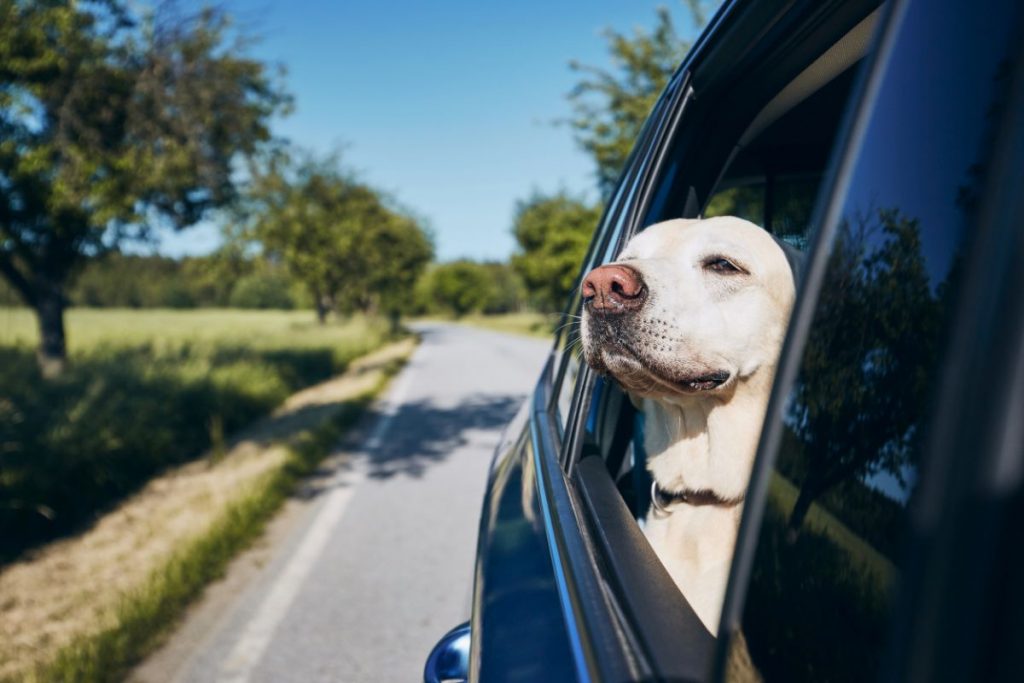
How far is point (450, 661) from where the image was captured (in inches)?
57.5

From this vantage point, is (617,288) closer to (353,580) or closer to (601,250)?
(601,250)

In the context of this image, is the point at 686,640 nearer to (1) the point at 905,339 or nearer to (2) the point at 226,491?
(1) the point at 905,339

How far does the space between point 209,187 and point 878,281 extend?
355 inches

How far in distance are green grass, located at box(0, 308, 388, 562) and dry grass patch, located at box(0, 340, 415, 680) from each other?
0.30 metres

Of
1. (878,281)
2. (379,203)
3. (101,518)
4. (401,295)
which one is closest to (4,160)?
(101,518)

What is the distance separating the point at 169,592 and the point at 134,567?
0.71 metres

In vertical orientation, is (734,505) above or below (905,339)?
below

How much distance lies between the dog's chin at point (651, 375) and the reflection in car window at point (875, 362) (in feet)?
3.07

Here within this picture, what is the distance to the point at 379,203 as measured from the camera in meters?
35.4

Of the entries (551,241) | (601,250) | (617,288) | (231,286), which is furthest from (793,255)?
(231,286)

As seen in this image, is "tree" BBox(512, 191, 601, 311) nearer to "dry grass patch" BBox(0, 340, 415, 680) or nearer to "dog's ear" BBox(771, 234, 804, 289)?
"dry grass patch" BBox(0, 340, 415, 680)

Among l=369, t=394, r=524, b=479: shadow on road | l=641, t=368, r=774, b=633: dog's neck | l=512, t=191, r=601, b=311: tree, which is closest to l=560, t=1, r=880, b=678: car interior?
l=641, t=368, r=774, b=633: dog's neck

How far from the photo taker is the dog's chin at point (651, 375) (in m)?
1.59

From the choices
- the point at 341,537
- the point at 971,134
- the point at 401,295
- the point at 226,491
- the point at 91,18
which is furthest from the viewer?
the point at 401,295
